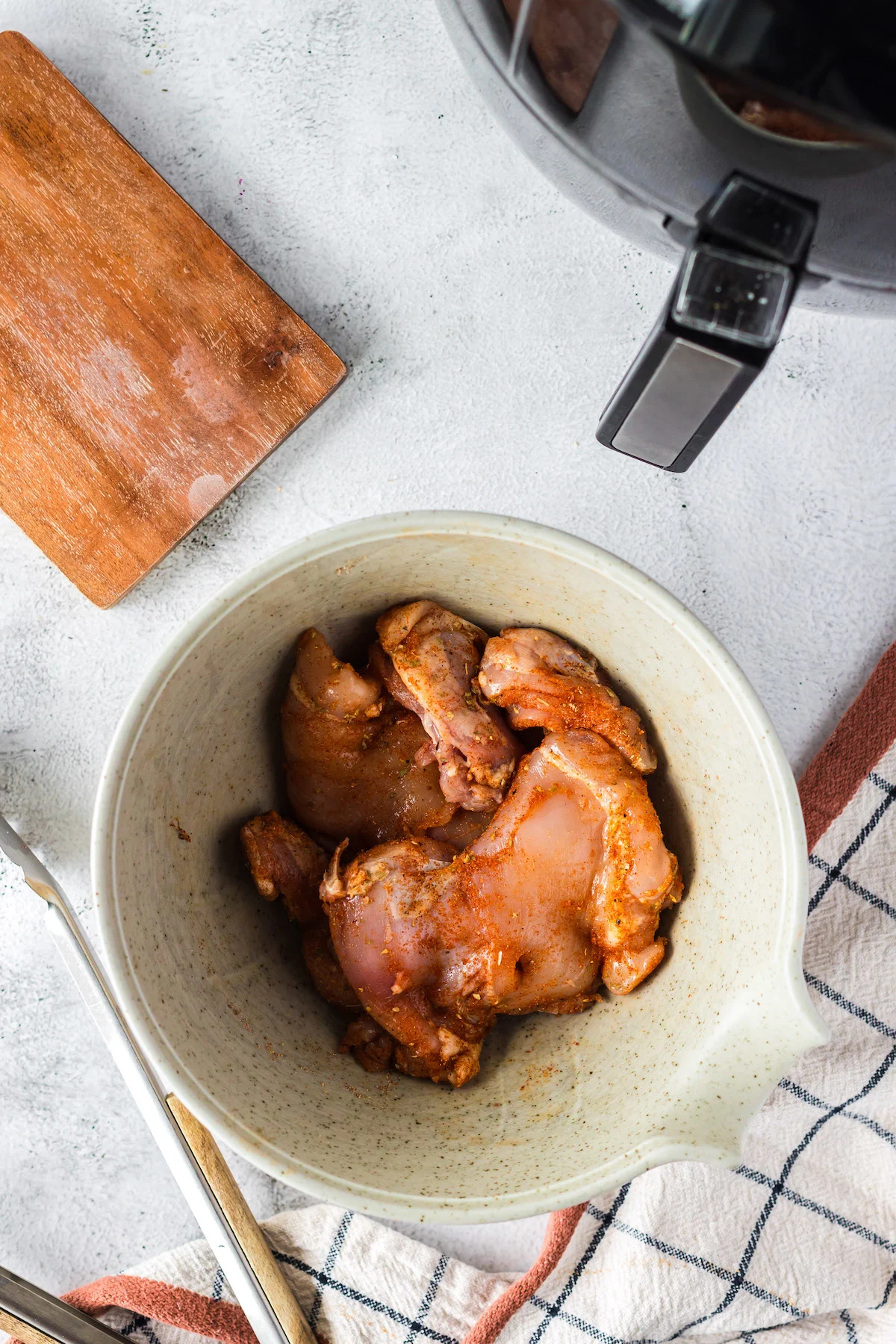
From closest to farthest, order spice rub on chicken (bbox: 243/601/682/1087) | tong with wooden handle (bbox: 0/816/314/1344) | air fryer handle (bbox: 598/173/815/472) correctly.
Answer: air fryer handle (bbox: 598/173/815/472) < spice rub on chicken (bbox: 243/601/682/1087) < tong with wooden handle (bbox: 0/816/314/1344)

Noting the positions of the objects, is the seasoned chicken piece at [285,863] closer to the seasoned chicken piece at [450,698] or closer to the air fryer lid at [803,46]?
the seasoned chicken piece at [450,698]

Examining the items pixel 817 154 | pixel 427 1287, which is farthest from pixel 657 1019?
pixel 817 154

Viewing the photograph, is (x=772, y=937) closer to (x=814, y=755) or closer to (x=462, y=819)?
(x=462, y=819)

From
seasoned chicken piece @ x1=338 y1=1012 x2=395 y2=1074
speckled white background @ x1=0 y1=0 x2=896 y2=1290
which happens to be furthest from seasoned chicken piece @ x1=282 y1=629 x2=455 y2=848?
speckled white background @ x1=0 y1=0 x2=896 y2=1290

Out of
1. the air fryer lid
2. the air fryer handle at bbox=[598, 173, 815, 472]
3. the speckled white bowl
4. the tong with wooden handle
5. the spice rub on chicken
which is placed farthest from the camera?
the tong with wooden handle

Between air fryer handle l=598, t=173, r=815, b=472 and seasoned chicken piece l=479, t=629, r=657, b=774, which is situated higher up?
air fryer handle l=598, t=173, r=815, b=472

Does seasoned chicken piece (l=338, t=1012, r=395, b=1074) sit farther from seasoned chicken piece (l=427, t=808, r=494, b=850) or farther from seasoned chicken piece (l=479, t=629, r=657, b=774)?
seasoned chicken piece (l=479, t=629, r=657, b=774)

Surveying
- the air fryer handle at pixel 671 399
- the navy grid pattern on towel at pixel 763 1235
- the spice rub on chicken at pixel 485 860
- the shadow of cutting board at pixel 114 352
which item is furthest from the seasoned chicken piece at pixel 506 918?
the shadow of cutting board at pixel 114 352
